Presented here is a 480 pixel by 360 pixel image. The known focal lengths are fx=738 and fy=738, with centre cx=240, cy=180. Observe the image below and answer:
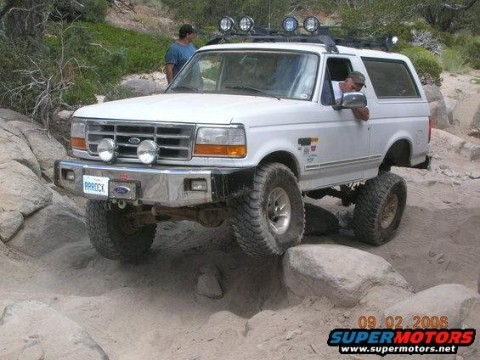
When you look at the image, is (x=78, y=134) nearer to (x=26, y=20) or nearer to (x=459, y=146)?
(x=26, y=20)

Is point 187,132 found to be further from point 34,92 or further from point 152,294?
point 34,92

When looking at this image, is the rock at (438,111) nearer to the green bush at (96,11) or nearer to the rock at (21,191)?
the rock at (21,191)

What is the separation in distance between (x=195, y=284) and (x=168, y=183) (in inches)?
65.3

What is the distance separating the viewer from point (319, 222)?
315 inches

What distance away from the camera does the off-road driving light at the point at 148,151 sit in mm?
5590

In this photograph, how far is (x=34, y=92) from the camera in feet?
31.4

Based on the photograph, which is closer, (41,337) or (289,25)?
(41,337)

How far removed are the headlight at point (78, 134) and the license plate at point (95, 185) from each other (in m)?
0.40

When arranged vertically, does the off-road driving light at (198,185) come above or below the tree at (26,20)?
below

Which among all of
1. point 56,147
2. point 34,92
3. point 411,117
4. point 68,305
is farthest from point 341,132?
point 34,92

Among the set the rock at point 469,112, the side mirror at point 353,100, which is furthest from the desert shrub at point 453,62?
the side mirror at point 353,100

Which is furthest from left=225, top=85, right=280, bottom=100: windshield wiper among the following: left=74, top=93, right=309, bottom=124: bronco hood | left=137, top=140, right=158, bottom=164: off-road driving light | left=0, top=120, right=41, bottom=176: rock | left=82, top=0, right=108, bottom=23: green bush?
left=82, top=0, right=108, bottom=23: green bush

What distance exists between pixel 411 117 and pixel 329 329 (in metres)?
3.65
